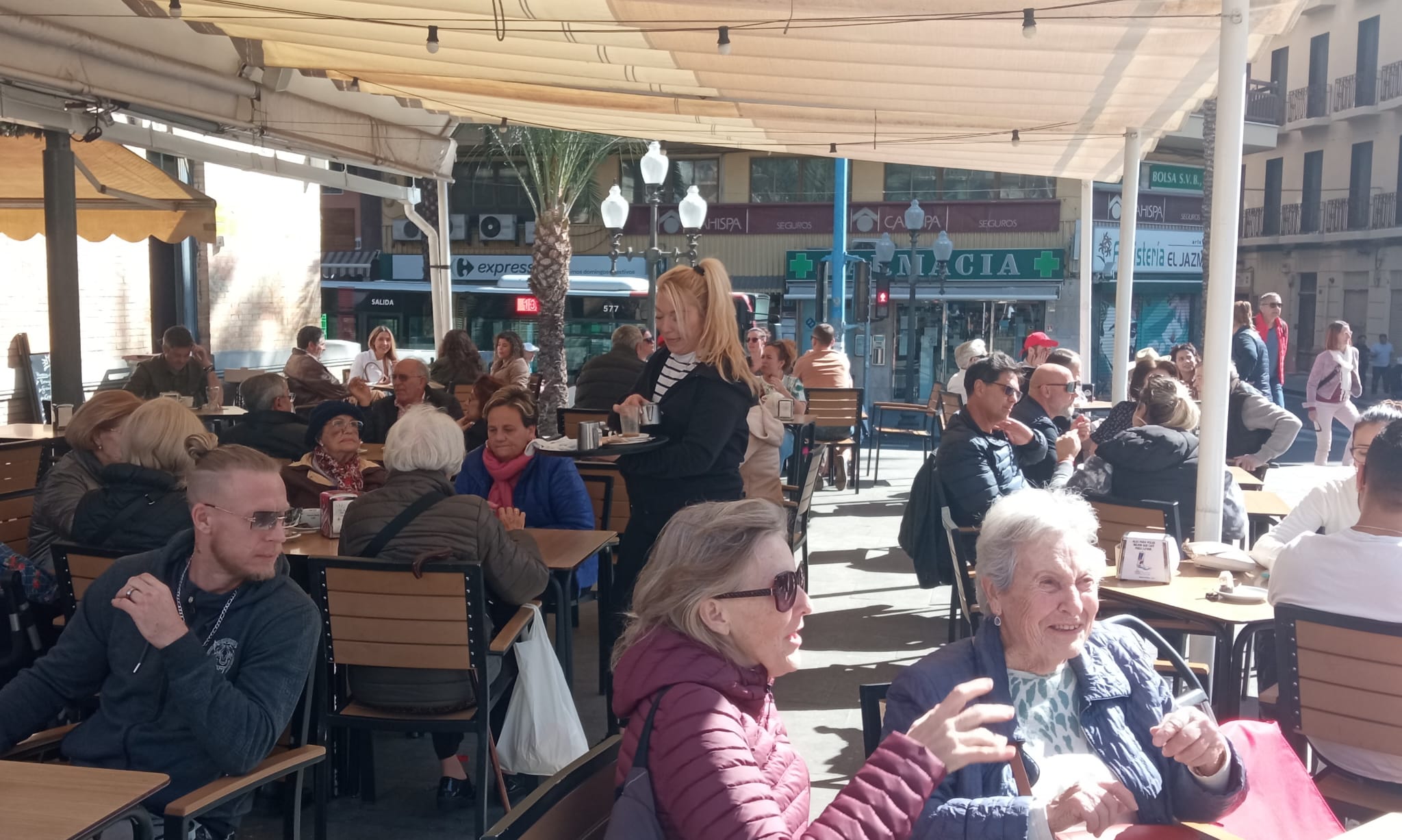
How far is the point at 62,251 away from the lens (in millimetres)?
8531

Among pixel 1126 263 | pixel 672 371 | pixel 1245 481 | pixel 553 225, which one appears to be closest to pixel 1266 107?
pixel 553 225

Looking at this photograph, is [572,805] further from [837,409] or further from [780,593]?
[837,409]

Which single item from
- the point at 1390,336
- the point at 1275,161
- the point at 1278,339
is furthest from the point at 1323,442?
the point at 1275,161

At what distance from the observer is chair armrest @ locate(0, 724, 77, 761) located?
9.57 feet

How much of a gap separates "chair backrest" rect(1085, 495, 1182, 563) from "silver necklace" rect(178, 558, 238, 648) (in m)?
3.30

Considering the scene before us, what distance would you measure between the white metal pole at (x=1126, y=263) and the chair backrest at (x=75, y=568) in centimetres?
587

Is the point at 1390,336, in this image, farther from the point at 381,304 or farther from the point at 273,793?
the point at 273,793

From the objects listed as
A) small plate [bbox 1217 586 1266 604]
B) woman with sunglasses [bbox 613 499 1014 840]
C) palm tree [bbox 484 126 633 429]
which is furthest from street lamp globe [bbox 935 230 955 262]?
woman with sunglasses [bbox 613 499 1014 840]

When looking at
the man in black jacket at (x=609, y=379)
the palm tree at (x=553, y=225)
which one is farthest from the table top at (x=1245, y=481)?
the palm tree at (x=553, y=225)

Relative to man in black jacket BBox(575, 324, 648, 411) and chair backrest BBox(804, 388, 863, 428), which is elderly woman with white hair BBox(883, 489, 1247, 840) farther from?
chair backrest BBox(804, 388, 863, 428)

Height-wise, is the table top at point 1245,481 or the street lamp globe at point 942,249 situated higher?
the street lamp globe at point 942,249

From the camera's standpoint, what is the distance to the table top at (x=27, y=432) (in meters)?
8.08

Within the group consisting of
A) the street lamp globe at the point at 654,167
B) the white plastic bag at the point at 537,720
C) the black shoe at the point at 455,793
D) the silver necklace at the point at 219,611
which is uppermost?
the street lamp globe at the point at 654,167

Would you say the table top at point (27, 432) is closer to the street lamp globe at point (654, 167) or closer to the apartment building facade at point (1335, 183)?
the street lamp globe at point (654, 167)
